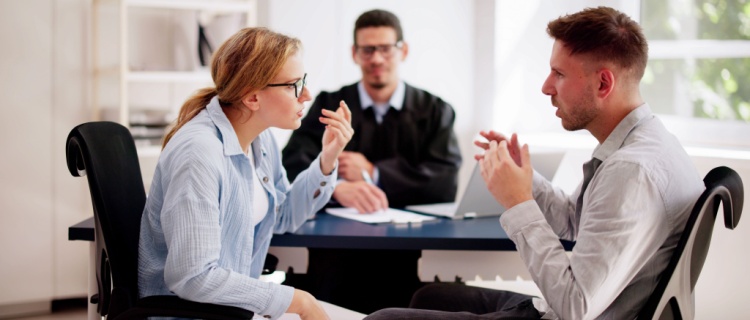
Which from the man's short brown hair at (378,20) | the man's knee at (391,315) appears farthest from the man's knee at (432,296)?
the man's short brown hair at (378,20)

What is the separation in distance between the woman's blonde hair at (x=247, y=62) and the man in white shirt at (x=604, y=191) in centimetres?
56

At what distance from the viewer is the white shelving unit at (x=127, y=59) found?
3.93 m

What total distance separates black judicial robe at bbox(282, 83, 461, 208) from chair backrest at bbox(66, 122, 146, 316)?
4.36 feet

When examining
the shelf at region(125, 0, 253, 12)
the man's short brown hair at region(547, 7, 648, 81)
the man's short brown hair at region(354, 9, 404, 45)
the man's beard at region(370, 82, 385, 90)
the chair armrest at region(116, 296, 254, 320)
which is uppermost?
the shelf at region(125, 0, 253, 12)

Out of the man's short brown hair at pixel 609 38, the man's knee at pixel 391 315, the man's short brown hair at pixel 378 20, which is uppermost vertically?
the man's short brown hair at pixel 378 20

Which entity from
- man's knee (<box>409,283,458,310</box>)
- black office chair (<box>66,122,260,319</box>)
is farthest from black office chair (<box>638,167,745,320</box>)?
black office chair (<box>66,122,260,319</box>)

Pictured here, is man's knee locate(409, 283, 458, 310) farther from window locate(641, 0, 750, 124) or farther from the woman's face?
window locate(641, 0, 750, 124)

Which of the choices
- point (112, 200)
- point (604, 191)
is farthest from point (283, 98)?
point (604, 191)

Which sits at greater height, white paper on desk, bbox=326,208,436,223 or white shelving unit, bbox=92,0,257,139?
white shelving unit, bbox=92,0,257,139

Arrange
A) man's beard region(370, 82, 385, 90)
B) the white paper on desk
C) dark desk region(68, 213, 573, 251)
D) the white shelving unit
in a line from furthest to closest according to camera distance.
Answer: the white shelving unit
man's beard region(370, 82, 385, 90)
the white paper on desk
dark desk region(68, 213, 573, 251)

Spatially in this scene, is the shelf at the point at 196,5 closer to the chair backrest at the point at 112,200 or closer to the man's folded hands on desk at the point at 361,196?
the man's folded hands on desk at the point at 361,196

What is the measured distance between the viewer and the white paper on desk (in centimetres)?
274

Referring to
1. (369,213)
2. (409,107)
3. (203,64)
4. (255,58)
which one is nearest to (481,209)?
(369,213)

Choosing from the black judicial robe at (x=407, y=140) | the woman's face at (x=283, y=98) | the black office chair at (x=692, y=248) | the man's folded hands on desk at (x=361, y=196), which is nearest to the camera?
the black office chair at (x=692, y=248)
